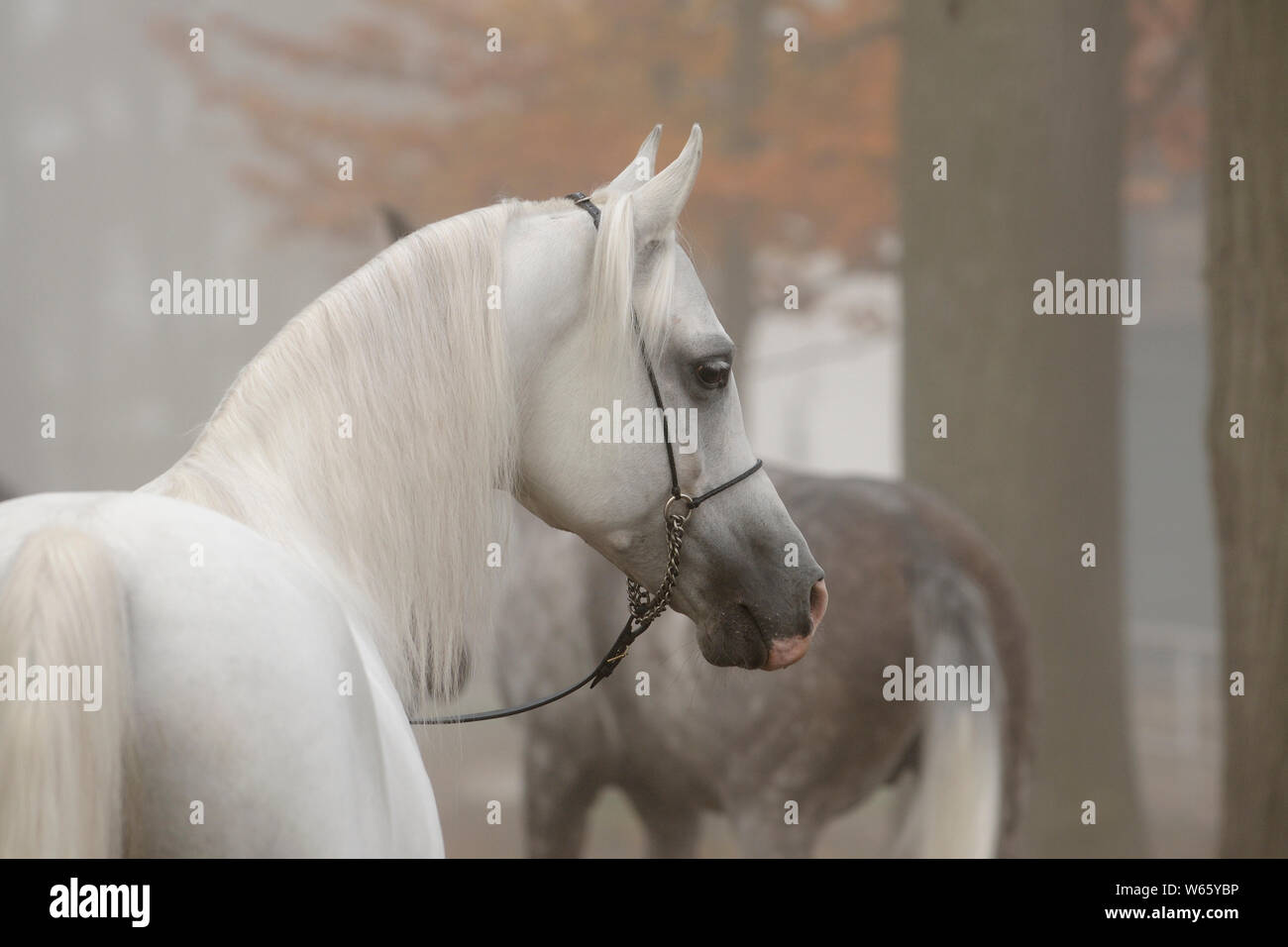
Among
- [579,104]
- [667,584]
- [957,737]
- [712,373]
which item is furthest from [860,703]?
[579,104]

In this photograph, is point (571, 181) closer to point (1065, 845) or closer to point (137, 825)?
point (1065, 845)

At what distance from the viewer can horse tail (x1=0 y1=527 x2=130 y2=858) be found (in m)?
1.21

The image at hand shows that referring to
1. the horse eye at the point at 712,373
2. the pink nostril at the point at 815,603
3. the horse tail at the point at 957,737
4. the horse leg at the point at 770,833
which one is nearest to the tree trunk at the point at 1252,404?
the horse tail at the point at 957,737

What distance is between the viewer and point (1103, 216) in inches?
225

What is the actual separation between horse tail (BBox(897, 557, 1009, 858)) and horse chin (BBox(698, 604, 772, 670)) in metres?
1.61

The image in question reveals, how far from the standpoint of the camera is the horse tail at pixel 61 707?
1.21m

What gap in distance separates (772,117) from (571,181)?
143 cm

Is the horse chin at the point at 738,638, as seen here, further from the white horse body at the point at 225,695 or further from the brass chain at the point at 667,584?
the white horse body at the point at 225,695

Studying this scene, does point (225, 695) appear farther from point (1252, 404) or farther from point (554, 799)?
point (1252, 404)

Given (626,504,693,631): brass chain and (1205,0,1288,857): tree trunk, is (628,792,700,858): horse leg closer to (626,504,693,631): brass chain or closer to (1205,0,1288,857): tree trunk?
(1205,0,1288,857): tree trunk

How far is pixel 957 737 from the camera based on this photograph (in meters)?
3.58

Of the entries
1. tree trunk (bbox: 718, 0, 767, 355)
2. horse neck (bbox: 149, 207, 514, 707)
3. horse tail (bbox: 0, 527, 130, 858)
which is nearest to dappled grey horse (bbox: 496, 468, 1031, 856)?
horse neck (bbox: 149, 207, 514, 707)

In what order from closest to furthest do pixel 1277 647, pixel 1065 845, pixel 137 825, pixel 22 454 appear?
1. pixel 137 825
2. pixel 1277 647
3. pixel 1065 845
4. pixel 22 454
